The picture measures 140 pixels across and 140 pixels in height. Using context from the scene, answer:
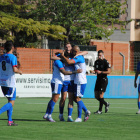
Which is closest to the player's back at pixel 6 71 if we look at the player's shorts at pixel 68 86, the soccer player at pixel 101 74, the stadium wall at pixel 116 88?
the player's shorts at pixel 68 86

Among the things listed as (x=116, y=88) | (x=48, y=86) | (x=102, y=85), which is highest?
(x=102, y=85)

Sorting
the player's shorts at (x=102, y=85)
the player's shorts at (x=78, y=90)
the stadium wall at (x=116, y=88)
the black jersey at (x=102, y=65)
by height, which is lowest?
the stadium wall at (x=116, y=88)

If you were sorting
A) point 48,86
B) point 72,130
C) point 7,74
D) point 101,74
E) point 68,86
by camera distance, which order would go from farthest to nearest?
1. point 48,86
2. point 101,74
3. point 68,86
4. point 7,74
5. point 72,130

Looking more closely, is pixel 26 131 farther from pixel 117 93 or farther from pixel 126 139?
pixel 117 93

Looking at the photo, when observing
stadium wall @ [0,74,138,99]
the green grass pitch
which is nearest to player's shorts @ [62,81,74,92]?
the green grass pitch

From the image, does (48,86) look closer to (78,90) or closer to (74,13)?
(78,90)

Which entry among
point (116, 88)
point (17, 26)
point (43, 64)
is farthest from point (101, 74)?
point (17, 26)

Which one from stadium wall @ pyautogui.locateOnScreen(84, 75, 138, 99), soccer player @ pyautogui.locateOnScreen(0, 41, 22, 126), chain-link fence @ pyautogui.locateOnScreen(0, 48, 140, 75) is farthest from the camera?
chain-link fence @ pyautogui.locateOnScreen(0, 48, 140, 75)

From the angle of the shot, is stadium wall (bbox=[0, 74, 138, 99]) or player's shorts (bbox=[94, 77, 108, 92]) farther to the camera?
stadium wall (bbox=[0, 74, 138, 99])

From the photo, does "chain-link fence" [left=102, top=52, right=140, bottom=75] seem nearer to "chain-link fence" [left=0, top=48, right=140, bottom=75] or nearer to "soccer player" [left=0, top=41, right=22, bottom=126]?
"chain-link fence" [left=0, top=48, right=140, bottom=75]

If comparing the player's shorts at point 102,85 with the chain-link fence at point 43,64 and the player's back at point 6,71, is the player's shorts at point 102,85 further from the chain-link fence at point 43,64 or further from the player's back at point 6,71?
the chain-link fence at point 43,64

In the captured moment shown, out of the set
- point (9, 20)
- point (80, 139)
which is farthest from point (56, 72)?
point (9, 20)

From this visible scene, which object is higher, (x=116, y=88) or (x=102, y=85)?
(x=102, y=85)

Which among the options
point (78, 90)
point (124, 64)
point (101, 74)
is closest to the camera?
point (78, 90)
